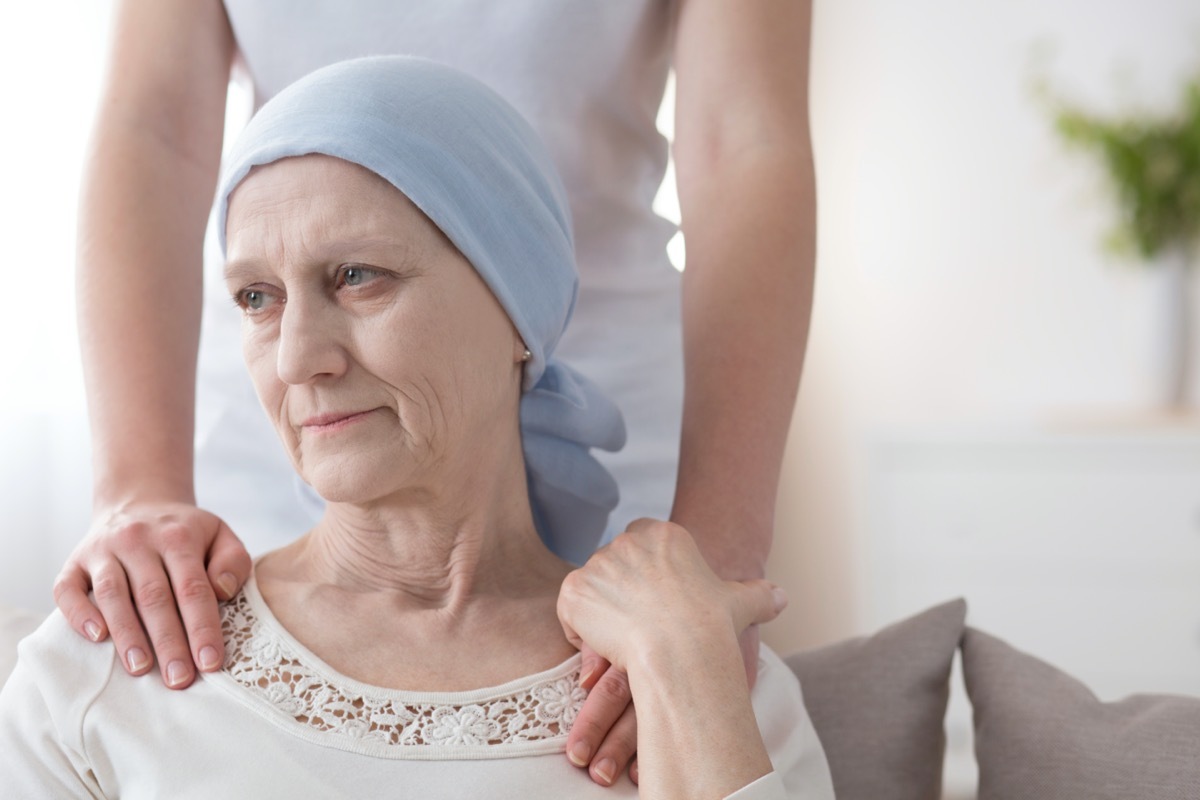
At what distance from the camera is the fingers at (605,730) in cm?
114

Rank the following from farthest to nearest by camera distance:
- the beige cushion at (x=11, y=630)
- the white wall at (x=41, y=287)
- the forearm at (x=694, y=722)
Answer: the white wall at (x=41, y=287), the beige cushion at (x=11, y=630), the forearm at (x=694, y=722)

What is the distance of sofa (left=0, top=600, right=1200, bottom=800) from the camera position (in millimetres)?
1373

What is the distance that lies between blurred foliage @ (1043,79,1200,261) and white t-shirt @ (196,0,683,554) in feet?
8.58

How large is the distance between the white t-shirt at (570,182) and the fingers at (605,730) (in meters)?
0.49

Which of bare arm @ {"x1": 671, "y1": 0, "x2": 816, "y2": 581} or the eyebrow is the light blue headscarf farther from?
bare arm @ {"x1": 671, "y1": 0, "x2": 816, "y2": 581}

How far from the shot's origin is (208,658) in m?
1.15

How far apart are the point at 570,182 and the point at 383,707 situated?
79 cm

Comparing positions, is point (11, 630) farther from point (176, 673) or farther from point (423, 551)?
point (423, 551)

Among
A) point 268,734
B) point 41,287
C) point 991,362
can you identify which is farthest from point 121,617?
point 991,362

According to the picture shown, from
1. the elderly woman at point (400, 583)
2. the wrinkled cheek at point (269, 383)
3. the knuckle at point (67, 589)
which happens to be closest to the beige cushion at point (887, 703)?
the elderly woman at point (400, 583)

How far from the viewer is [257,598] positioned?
4.06 feet

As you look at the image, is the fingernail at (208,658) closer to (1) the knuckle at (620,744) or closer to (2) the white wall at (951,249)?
(1) the knuckle at (620,744)

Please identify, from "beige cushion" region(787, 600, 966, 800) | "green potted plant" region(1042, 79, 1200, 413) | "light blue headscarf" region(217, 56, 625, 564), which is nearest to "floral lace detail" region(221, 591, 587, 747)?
"light blue headscarf" region(217, 56, 625, 564)

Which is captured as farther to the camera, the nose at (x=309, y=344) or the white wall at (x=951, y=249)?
the white wall at (x=951, y=249)
